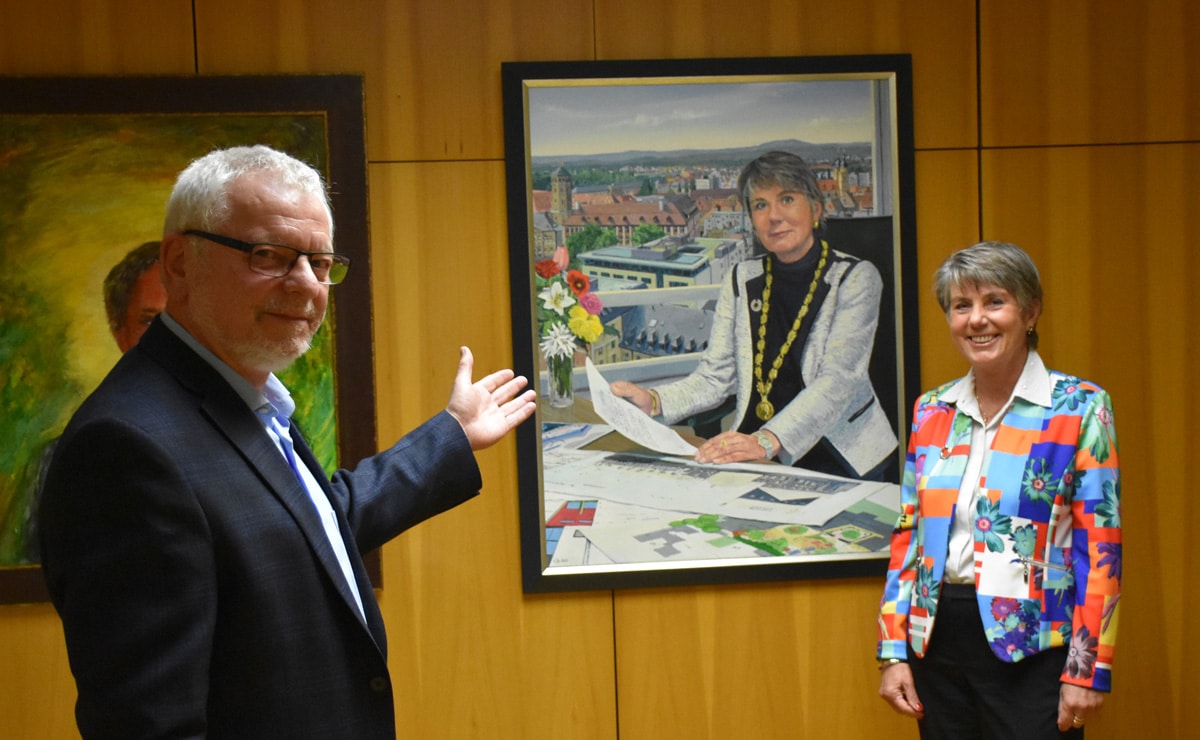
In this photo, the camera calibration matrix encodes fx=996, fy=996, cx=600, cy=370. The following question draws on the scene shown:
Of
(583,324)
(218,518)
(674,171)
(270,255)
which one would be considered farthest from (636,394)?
(218,518)

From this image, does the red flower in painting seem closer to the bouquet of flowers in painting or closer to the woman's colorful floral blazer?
the bouquet of flowers in painting

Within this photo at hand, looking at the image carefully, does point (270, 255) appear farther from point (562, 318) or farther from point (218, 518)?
point (562, 318)

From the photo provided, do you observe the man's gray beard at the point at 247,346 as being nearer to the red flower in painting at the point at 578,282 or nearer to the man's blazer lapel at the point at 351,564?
the man's blazer lapel at the point at 351,564

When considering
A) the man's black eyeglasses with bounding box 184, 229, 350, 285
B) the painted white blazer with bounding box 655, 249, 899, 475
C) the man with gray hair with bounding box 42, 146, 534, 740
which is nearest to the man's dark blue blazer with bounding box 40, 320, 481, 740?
the man with gray hair with bounding box 42, 146, 534, 740

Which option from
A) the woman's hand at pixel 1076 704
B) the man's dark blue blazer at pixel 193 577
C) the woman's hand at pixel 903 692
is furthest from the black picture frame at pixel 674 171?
the man's dark blue blazer at pixel 193 577

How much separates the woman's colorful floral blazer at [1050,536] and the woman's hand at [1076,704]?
22 mm

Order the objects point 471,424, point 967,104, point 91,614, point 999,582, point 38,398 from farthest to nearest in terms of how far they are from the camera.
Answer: point 967,104
point 38,398
point 999,582
point 471,424
point 91,614

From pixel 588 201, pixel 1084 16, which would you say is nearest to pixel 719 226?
pixel 588 201

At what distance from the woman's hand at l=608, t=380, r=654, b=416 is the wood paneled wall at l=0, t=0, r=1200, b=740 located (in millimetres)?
383

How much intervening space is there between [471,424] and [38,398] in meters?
1.74

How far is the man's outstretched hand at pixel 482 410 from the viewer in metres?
1.98

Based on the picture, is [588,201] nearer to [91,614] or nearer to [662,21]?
[662,21]

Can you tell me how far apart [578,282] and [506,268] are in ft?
0.75

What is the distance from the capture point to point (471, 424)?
1990 millimetres
